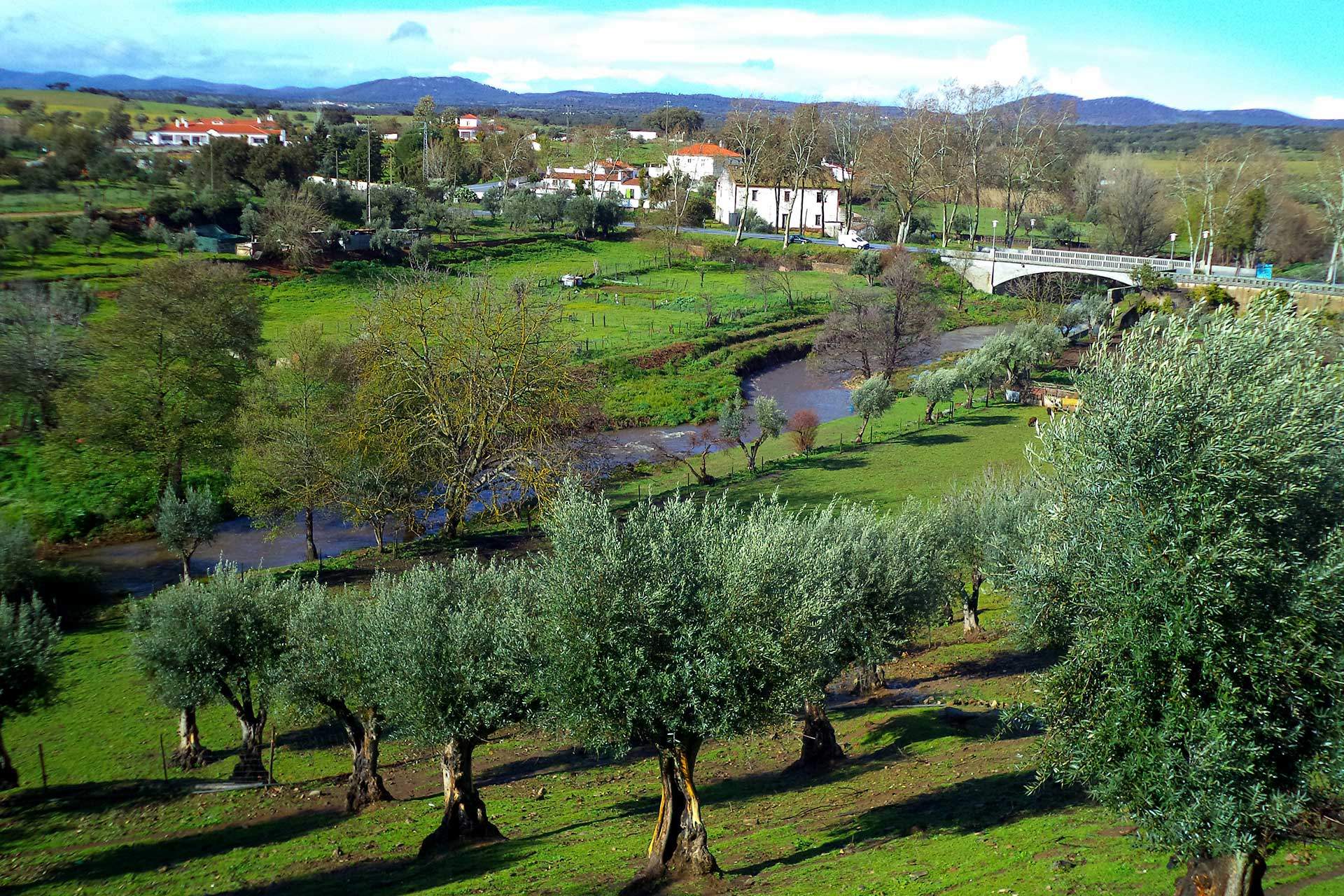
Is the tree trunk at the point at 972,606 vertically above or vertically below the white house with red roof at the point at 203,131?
below

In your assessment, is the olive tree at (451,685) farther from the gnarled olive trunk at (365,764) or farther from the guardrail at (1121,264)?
the guardrail at (1121,264)

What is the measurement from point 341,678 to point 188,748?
19.0ft

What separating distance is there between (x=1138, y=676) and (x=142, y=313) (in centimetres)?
4005

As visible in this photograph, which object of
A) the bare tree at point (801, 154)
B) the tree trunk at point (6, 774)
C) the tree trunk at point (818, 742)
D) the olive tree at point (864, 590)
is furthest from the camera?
the bare tree at point (801, 154)

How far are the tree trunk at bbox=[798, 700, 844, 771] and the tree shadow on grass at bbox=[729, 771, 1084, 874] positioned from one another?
2707 millimetres

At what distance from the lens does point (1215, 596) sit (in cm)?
1049

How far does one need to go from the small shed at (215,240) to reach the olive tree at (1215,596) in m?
78.0

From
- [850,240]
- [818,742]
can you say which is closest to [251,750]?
[818,742]

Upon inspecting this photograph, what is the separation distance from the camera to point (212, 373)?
38.8 meters

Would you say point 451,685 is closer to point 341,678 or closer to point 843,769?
point 341,678

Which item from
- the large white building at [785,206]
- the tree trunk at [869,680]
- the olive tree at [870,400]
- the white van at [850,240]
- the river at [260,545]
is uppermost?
the large white building at [785,206]

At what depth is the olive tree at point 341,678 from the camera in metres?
19.2

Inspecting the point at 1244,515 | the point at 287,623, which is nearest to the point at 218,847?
the point at 287,623

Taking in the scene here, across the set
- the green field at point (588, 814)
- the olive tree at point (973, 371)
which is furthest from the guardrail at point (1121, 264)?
the green field at point (588, 814)
